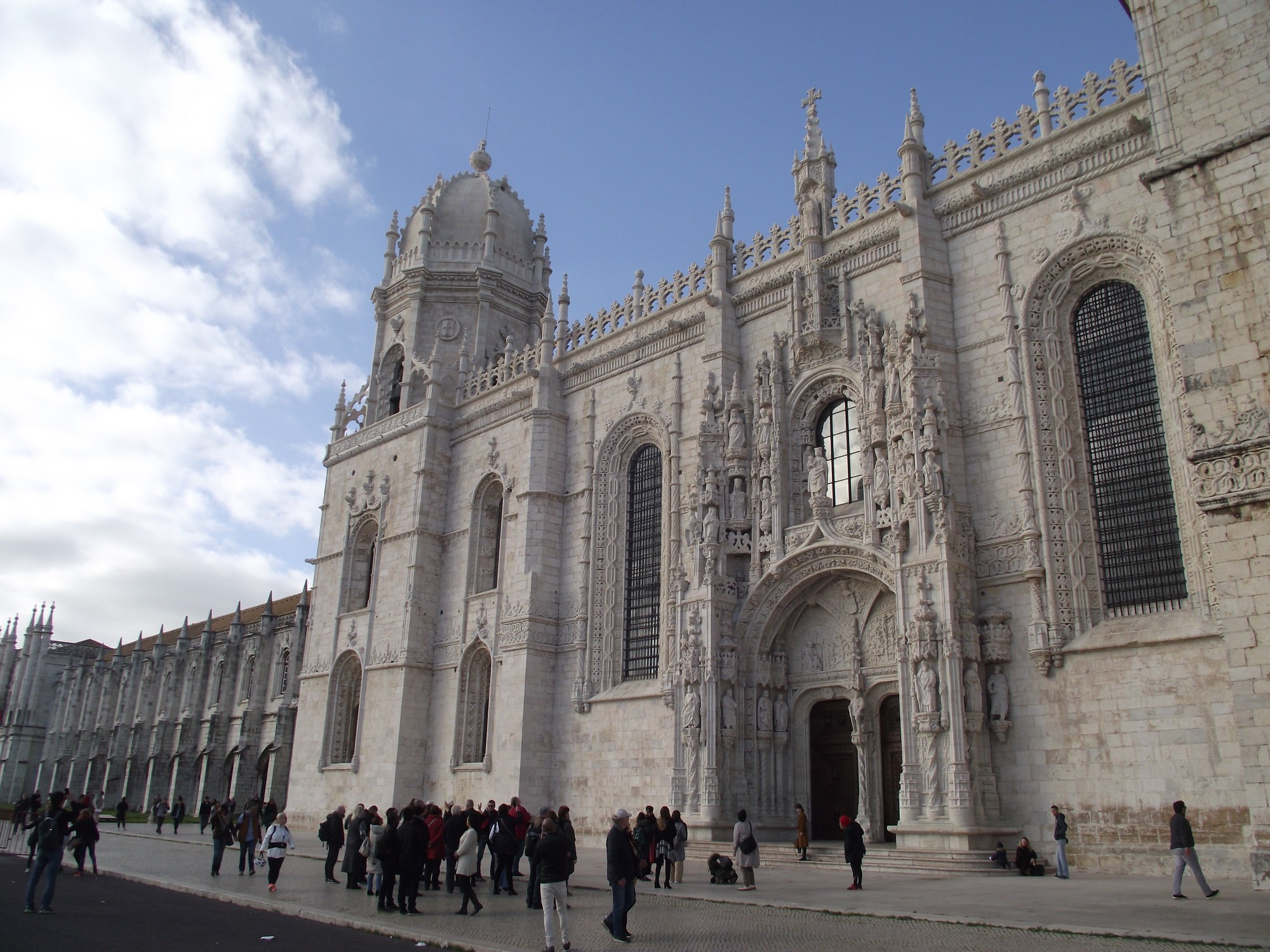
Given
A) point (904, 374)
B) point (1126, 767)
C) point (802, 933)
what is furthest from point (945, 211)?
point (802, 933)

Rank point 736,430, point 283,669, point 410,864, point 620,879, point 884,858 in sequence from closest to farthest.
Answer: point 620,879 < point 410,864 < point 884,858 < point 736,430 < point 283,669

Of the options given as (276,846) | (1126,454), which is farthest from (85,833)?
(1126,454)

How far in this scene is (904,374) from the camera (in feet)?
64.3

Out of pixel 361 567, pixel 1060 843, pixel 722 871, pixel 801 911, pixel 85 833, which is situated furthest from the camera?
pixel 361 567

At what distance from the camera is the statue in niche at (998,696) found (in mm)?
17250

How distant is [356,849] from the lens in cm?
1494

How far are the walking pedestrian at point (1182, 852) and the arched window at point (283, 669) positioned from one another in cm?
4167

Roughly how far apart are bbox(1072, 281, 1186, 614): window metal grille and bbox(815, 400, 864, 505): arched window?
4.87 m

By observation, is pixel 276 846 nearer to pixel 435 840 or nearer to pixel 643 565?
pixel 435 840

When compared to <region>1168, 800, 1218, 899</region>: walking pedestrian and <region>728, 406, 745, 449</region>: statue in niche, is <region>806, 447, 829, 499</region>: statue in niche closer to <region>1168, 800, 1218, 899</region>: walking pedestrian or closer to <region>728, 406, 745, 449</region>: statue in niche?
<region>728, 406, 745, 449</region>: statue in niche

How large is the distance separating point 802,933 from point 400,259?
31354 mm

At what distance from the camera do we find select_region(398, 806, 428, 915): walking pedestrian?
1252 centimetres

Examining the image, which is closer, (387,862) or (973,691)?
(387,862)

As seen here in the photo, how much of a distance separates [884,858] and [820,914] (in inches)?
230
